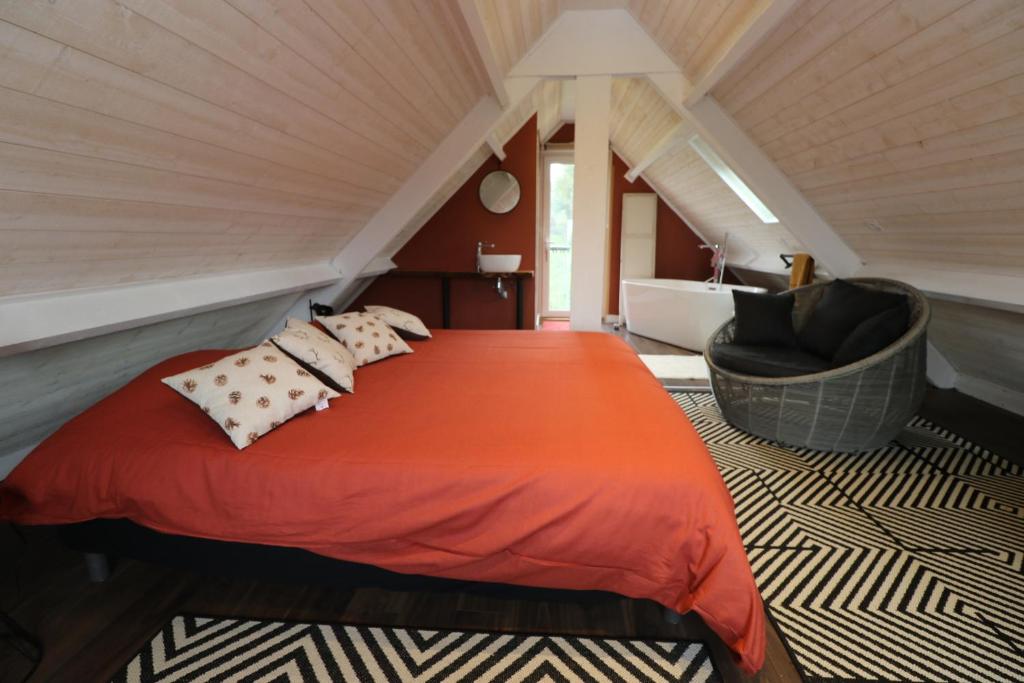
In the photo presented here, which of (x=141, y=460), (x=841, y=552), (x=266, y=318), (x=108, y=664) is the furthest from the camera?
(x=266, y=318)

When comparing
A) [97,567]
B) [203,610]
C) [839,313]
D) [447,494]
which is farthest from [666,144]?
[97,567]

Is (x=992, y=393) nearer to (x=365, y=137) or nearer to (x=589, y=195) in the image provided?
(x=589, y=195)

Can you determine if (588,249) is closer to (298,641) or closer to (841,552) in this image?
(841,552)

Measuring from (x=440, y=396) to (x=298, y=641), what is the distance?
0.89m

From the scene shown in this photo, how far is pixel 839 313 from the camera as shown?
2760 millimetres

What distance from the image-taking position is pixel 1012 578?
1.62 meters

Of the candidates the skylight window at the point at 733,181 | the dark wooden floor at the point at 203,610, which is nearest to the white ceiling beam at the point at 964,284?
the skylight window at the point at 733,181

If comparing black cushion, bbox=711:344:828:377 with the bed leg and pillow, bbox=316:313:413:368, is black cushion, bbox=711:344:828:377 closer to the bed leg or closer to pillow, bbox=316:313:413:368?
pillow, bbox=316:313:413:368

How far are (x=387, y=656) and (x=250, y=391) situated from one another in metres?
0.93

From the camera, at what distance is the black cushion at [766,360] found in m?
2.59

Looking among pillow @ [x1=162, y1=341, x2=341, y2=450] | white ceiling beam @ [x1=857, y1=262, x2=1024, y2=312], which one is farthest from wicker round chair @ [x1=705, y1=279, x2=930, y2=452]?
pillow @ [x1=162, y1=341, x2=341, y2=450]

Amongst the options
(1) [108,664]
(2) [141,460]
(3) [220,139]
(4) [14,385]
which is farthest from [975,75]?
(4) [14,385]

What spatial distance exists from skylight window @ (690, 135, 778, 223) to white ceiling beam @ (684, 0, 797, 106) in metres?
1.21

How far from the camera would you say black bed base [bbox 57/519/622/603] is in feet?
4.44
